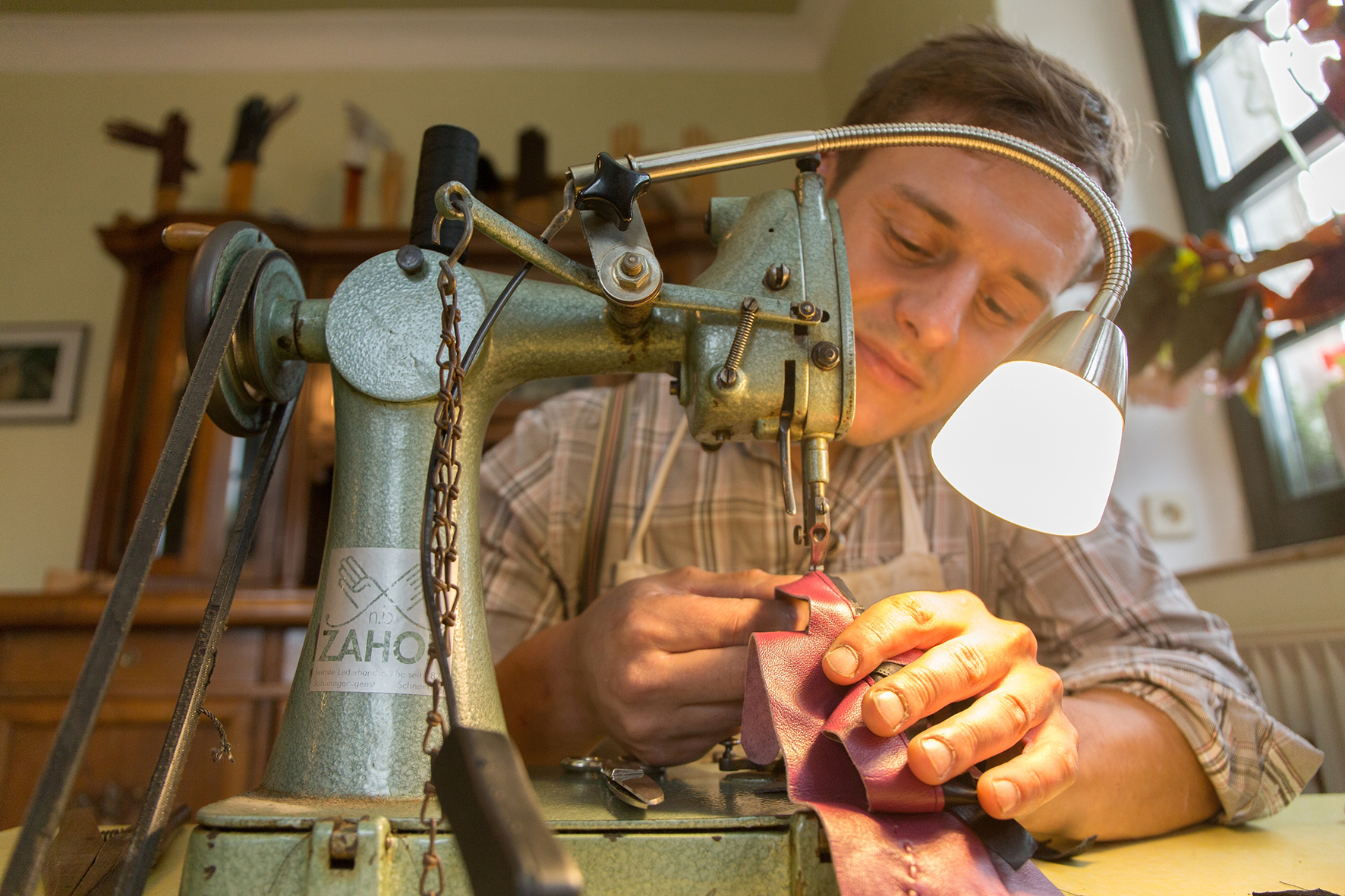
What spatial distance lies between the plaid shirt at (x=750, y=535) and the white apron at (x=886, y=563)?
14 mm

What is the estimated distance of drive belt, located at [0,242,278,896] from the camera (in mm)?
371

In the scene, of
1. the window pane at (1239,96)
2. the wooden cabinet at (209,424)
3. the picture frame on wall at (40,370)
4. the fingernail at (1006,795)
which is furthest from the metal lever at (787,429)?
the picture frame on wall at (40,370)

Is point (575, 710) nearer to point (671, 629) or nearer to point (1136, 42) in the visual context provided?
point (671, 629)

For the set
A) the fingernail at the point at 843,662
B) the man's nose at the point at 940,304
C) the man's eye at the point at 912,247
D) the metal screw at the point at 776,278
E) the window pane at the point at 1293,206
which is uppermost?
the window pane at the point at 1293,206

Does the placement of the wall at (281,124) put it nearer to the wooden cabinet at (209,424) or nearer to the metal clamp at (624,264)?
the wooden cabinet at (209,424)

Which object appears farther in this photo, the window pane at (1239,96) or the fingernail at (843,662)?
the window pane at (1239,96)

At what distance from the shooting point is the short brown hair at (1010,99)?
925 millimetres

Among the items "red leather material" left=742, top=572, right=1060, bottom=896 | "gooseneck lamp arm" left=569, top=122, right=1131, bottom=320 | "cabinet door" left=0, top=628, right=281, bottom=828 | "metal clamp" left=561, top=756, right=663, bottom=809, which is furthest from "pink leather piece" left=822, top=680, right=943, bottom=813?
"cabinet door" left=0, top=628, right=281, bottom=828

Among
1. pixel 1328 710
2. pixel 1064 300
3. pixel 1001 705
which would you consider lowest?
pixel 1328 710

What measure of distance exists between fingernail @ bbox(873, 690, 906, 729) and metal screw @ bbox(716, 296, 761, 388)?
0.75 ft

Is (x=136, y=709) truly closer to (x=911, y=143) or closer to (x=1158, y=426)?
(x=911, y=143)

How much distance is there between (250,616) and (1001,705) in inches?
74.3

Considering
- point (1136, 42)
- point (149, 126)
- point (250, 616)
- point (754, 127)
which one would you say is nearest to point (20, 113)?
point (149, 126)

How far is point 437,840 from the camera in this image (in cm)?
43
